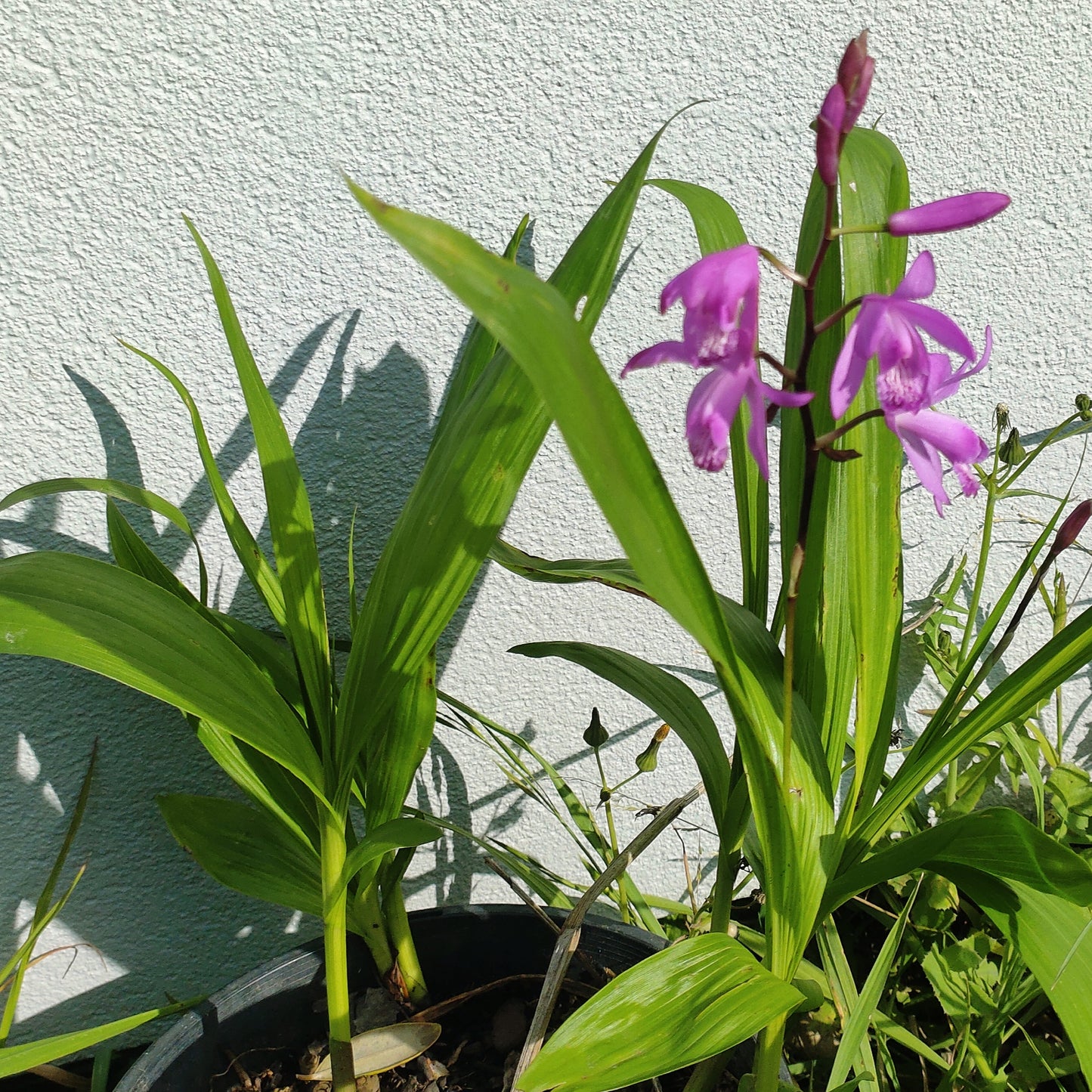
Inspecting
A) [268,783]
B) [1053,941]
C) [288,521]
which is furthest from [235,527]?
[1053,941]

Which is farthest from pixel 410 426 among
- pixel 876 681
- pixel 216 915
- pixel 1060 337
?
pixel 1060 337

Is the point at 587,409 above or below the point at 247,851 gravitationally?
above

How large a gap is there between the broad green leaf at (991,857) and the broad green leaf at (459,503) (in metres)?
0.37

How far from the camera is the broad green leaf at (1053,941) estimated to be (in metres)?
0.57

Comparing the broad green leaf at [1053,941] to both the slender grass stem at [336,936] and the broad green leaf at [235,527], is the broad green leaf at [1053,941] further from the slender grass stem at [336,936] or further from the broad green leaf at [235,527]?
the broad green leaf at [235,527]

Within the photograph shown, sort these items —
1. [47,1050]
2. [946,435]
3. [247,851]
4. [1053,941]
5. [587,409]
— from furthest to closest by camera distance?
1. [247,851]
2. [47,1050]
3. [1053,941]
4. [946,435]
5. [587,409]

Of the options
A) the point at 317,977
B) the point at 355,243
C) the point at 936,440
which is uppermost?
the point at 355,243

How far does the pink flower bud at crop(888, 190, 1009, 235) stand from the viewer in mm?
441

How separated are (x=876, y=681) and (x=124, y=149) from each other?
80 cm

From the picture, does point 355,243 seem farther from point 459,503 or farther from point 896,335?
point 896,335

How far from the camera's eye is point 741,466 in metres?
0.73

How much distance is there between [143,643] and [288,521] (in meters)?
0.16

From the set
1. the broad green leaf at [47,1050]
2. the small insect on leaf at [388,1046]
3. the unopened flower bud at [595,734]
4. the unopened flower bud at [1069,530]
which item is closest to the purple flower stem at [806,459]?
the unopened flower bud at [1069,530]

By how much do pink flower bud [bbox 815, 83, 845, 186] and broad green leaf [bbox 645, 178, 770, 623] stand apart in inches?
9.1
